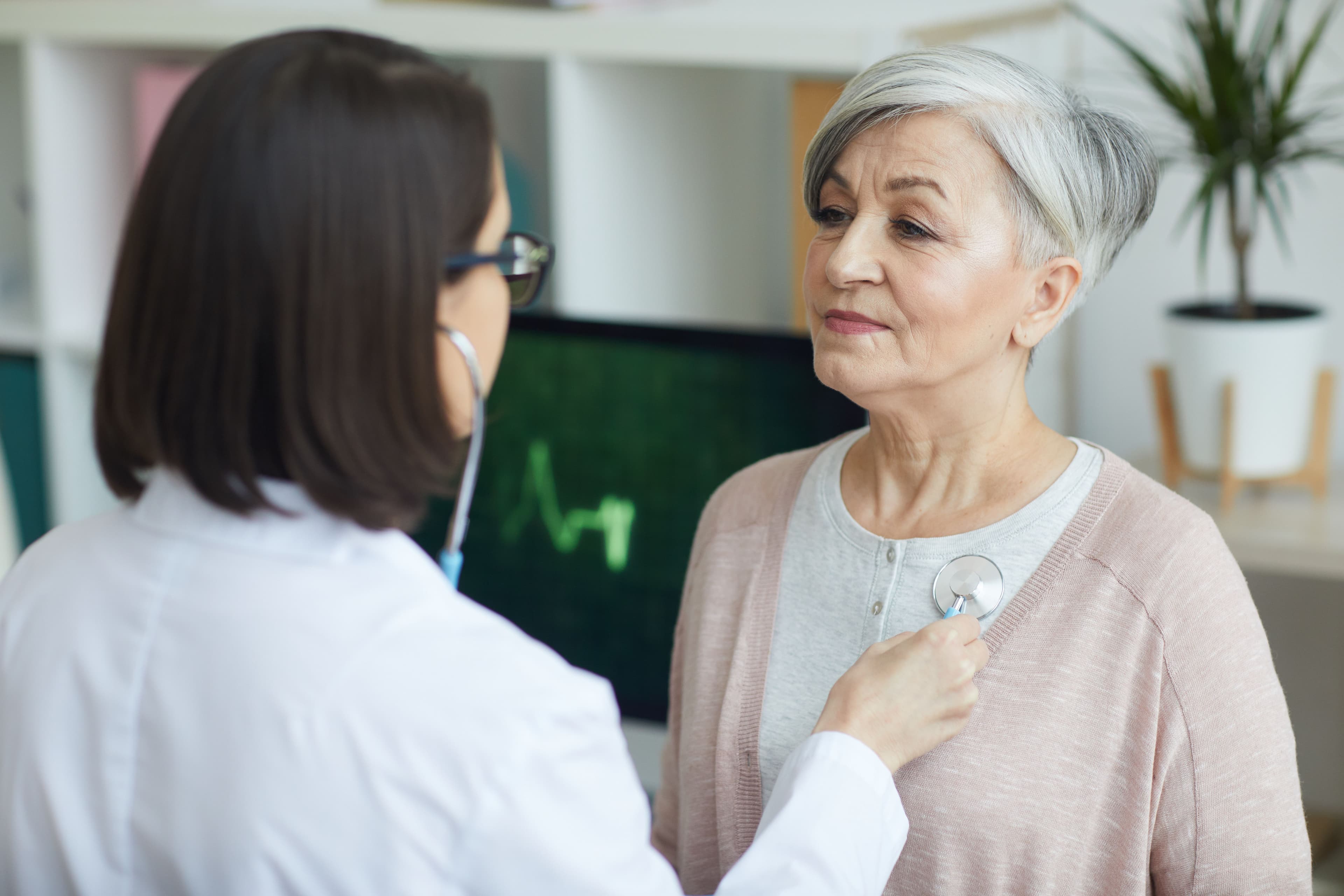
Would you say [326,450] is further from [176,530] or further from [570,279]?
[570,279]

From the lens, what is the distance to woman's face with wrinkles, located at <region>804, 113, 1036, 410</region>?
3.75 ft

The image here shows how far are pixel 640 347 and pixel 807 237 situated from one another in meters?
0.36

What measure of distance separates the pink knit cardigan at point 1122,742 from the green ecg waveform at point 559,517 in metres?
0.86

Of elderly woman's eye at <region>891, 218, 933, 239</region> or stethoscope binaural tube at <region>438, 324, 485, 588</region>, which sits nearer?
stethoscope binaural tube at <region>438, 324, 485, 588</region>

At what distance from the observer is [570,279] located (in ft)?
6.73

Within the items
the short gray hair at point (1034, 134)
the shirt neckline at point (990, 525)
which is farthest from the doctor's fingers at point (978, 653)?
the short gray hair at point (1034, 134)

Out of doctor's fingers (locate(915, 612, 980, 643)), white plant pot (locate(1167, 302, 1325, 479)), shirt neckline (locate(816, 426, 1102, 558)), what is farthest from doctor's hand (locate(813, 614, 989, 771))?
white plant pot (locate(1167, 302, 1325, 479))

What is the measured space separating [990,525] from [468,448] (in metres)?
0.49

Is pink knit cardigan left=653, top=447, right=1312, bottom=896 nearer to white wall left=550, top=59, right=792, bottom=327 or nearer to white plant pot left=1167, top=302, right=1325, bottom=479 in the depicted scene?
white plant pot left=1167, top=302, right=1325, bottom=479

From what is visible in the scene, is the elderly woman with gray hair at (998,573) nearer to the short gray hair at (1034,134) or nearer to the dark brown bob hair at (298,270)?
the short gray hair at (1034,134)

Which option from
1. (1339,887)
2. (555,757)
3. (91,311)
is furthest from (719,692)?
(91,311)

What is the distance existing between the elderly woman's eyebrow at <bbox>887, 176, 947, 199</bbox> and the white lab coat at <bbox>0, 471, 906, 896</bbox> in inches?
22.5

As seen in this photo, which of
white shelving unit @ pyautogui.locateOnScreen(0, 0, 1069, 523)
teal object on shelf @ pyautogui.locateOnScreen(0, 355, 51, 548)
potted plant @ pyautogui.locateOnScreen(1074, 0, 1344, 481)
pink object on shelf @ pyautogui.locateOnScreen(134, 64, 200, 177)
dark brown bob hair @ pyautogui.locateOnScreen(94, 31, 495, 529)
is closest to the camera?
dark brown bob hair @ pyautogui.locateOnScreen(94, 31, 495, 529)

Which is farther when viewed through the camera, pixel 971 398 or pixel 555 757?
pixel 971 398
